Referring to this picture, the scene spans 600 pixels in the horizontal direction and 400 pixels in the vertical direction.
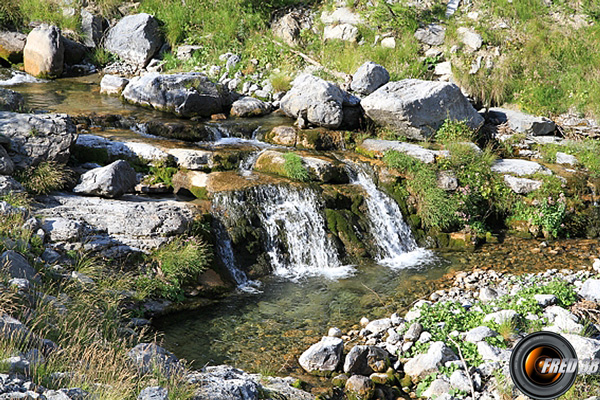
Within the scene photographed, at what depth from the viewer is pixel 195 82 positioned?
14766 millimetres

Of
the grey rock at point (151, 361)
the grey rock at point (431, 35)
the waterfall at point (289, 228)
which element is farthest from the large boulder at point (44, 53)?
the grey rock at point (151, 361)

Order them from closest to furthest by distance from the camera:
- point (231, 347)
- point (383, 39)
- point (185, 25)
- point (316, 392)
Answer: point (316, 392) → point (231, 347) → point (383, 39) → point (185, 25)

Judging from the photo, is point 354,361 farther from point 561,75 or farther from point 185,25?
point 185,25

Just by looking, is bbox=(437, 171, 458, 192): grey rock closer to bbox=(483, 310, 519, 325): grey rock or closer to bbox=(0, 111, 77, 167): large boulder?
bbox=(483, 310, 519, 325): grey rock

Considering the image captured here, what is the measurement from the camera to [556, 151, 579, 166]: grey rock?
13073 millimetres

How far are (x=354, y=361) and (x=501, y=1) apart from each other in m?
15.8

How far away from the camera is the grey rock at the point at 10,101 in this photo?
10.9 meters

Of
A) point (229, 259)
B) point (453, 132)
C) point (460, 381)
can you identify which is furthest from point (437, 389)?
point (453, 132)

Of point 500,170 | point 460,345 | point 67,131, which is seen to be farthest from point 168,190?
point 500,170

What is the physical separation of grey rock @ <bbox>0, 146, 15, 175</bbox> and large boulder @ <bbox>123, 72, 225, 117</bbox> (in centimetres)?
572

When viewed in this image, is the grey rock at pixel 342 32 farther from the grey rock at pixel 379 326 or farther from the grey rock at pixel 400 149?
the grey rock at pixel 379 326

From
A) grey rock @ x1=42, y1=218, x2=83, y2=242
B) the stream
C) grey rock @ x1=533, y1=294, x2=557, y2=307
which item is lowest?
the stream

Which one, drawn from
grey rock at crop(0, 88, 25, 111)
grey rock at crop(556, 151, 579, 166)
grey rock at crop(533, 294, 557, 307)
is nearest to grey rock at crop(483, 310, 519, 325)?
grey rock at crop(533, 294, 557, 307)

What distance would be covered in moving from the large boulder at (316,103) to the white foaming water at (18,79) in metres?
8.37
